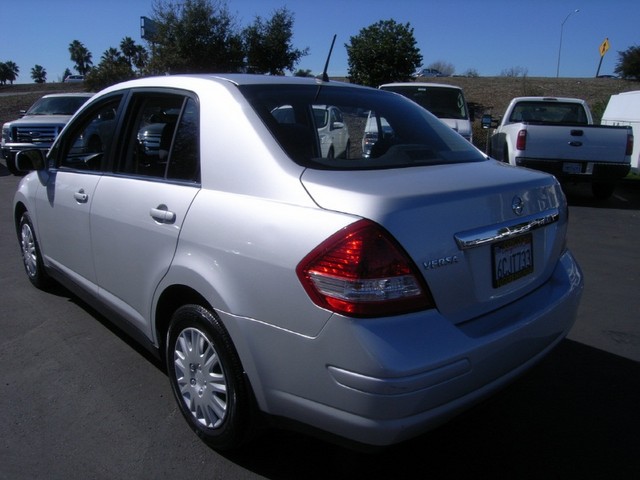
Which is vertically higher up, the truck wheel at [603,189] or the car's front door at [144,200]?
the car's front door at [144,200]

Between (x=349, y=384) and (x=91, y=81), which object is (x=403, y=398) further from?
(x=91, y=81)

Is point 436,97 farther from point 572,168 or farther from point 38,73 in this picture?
point 38,73

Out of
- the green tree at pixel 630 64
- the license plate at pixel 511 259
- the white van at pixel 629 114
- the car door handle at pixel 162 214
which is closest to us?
the license plate at pixel 511 259

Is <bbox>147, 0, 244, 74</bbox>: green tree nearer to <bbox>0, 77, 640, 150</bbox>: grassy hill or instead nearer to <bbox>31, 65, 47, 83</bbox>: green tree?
<bbox>0, 77, 640, 150</bbox>: grassy hill

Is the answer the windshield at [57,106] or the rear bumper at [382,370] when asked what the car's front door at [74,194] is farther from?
the windshield at [57,106]

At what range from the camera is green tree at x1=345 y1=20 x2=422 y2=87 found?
24.8 meters

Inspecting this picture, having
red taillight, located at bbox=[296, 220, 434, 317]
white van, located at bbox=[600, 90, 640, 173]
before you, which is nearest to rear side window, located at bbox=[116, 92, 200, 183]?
red taillight, located at bbox=[296, 220, 434, 317]

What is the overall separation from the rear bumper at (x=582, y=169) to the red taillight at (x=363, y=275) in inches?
329

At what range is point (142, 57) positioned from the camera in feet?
96.1

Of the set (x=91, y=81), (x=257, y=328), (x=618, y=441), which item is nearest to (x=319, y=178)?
(x=257, y=328)

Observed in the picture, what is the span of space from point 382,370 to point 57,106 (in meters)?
15.1

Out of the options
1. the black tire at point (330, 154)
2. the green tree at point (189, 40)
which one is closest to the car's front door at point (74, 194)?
the black tire at point (330, 154)

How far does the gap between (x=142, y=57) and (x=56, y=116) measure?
54.6ft

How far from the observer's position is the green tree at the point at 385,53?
81.5 feet
